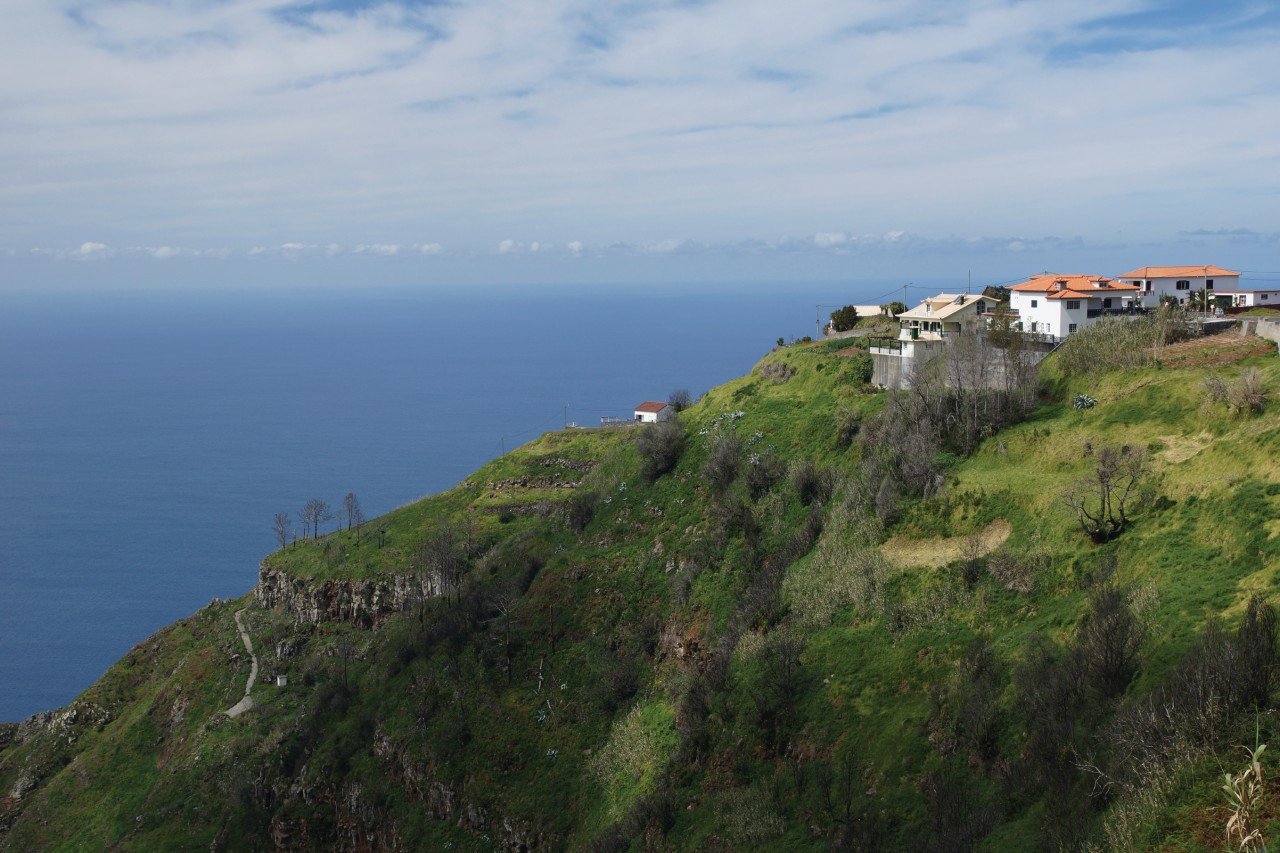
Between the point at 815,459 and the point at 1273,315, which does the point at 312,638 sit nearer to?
the point at 815,459

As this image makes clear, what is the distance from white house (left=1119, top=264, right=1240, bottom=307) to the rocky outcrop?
57285 mm

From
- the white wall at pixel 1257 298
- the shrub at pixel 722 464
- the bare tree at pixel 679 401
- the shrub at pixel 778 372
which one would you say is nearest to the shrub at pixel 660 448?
the shrub at pixel 722 464

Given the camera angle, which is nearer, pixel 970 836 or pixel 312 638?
pixel 970 836

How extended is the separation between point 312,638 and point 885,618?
160 feet

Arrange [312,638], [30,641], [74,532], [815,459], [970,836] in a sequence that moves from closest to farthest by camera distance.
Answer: [970,836] → [815,459] → [312,638] → [30,641] → [74,532]

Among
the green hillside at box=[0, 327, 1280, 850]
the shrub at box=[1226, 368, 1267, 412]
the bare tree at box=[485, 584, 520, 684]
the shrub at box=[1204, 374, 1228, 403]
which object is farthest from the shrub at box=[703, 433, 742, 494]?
the shrub at box=[1226, 368, 1267, 412]

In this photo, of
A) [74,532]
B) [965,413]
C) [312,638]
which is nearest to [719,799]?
[965,413]

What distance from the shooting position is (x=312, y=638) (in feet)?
247

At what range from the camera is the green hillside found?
30.0 meters

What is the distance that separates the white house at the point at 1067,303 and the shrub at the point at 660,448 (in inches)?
1013

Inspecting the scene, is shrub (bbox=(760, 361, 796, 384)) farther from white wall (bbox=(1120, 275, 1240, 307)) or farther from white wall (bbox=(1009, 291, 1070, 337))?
white wall (bbox=(1120, 275, 1240, 307))

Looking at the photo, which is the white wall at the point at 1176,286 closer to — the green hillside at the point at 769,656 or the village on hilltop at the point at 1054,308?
the village on hilltop at the point at 1054,308

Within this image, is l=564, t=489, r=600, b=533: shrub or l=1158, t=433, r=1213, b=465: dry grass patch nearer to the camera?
l=1158, t=433, r=1213, b=465: dry grass patch

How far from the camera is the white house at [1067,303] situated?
6631cm
